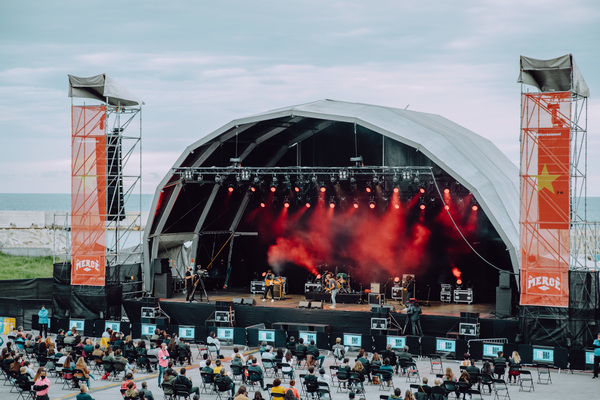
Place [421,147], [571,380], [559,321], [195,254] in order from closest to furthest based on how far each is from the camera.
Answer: [571,380], [559,321], [421,147], [195,254]

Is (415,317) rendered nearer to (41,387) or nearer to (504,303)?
(504,303)

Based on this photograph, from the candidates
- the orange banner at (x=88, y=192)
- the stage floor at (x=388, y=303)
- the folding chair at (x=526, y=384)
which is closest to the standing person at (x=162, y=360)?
the folding chair at (x=526, y=384)

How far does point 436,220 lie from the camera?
3016 centimetres

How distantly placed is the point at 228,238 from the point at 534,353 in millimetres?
17134

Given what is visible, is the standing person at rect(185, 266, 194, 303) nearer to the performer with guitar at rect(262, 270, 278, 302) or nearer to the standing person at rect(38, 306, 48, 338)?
the performer with guitar at rect(262, 270, 278, 302)

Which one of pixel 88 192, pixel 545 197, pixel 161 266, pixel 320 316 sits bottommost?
pixel 320 316

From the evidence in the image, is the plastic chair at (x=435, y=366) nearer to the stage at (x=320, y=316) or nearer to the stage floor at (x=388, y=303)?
the stage at (x=320, y=316)

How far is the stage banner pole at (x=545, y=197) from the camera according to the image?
21891mm

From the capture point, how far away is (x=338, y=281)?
3028 centimetres

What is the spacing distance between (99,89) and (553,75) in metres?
15.7

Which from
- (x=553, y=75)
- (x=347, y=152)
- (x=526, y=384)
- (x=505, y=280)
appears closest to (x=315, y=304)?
(x=505, y=280)

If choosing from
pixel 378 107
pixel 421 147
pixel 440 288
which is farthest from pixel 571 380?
pixel 378 107

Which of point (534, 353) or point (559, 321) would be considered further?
point (559, 321)

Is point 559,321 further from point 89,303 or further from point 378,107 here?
point 89,303
